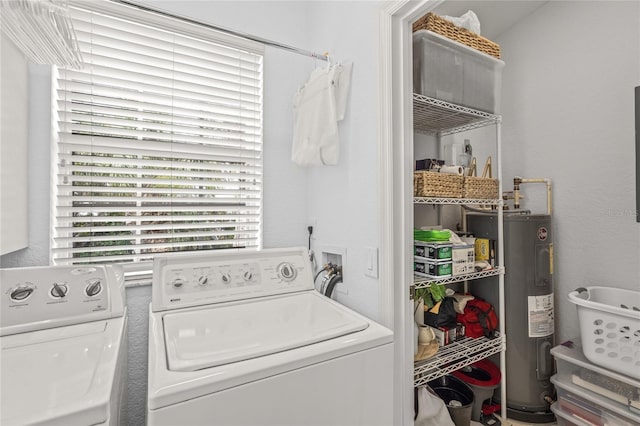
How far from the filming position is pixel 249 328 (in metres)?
1.10

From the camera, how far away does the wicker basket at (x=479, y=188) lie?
5.56 feet

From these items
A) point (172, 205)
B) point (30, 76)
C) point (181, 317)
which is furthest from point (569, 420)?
point (30, 76)

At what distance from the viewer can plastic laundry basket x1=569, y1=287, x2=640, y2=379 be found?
57.9 inches

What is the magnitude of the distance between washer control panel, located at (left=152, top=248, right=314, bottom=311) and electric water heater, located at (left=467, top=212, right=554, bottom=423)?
129cm

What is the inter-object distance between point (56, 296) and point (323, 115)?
4.36 ft

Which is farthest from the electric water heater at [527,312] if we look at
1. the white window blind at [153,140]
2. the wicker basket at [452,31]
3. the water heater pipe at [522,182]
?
the white window blind at [153,140]

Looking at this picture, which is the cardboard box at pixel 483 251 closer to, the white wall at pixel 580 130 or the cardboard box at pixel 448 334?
the cardboard box at pixel 448 334

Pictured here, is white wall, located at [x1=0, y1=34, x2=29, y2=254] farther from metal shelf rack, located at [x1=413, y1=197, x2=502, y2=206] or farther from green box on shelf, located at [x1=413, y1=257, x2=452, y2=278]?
green box on shelf, located at [x1=413, y1=257, x2=452, y2=278]

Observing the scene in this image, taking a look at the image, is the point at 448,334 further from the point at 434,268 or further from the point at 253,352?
the point at 253,352

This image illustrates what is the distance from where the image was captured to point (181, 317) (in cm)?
120

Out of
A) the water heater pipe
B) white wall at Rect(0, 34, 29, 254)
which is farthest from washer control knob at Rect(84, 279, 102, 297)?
the water heater pipe

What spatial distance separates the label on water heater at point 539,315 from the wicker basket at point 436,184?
3.03ft

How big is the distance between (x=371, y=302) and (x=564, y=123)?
1914 millimetres

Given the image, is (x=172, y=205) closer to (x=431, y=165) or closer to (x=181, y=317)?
(x=181, y=317)
